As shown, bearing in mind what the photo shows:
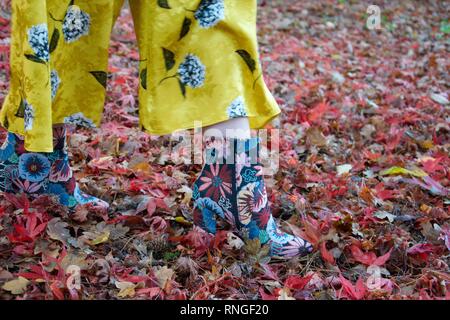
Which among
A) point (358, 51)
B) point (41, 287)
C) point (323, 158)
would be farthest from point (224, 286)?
point (358, 51)

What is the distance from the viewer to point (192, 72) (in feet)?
4.78

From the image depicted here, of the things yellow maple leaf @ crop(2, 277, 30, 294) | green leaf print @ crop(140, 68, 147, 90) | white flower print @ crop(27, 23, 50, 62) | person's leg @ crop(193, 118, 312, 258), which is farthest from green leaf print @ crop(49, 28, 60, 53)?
yellow maple leaf @ crop(2, 277, 30, 294)

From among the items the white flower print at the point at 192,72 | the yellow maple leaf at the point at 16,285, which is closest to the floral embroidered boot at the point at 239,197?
the white flower print at the point at 192,72

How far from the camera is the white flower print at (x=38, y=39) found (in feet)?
4.51

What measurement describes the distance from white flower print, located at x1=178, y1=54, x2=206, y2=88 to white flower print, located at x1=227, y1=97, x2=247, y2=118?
10cm

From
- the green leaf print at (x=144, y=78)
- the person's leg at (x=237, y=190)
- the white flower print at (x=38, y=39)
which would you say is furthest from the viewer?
the person's leg at (x=237, y=190)

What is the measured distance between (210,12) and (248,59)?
0.16m

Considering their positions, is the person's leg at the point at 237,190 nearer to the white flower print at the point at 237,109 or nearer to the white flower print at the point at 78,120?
the white flower print at the point at 237,109

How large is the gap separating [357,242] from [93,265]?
0.85m

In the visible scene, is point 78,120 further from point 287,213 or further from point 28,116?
point 287,213

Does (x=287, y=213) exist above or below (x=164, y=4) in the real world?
below

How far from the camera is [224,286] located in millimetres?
1570

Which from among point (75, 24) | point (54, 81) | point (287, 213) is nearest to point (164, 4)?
point (75, 24)
